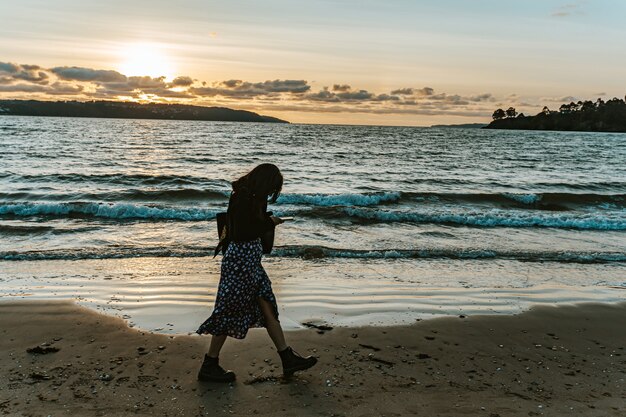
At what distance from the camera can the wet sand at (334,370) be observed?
167 inches

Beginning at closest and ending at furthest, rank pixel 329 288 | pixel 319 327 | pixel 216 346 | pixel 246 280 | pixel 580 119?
pixel 246 280 → pixel 216 346 → pixel 319 327 → pixel 329 288 → pixel 580 119

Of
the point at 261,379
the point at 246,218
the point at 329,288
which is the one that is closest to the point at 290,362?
the point at 261,379

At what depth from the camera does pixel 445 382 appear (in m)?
4.75

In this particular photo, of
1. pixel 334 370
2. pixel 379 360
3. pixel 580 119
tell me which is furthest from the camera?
pixel 580 119

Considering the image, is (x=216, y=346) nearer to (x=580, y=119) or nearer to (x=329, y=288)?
(x=329, y=288)

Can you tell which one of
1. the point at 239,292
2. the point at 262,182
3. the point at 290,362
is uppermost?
the point at 262,182

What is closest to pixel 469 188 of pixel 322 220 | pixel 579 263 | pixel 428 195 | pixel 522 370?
pixel 428 195

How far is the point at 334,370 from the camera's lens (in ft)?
16.2

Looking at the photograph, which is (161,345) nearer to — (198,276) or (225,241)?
(225,241)

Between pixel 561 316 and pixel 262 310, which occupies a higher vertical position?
pixel 262 310

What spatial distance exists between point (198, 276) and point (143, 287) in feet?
3.25

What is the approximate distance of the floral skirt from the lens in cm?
461

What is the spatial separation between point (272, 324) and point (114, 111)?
170728mm

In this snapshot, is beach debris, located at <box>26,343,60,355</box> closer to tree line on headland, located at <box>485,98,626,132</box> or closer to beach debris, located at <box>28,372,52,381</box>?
beach debris, located at <box>28,372,52,381</box>
